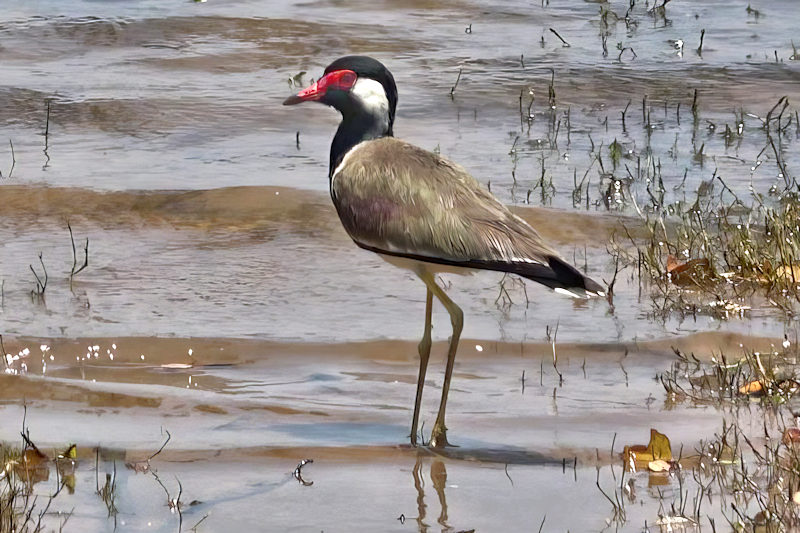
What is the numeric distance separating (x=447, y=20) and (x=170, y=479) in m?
11.0

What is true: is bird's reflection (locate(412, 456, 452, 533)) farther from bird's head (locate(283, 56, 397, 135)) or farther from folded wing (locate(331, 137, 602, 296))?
bird's head (locate(283, 56, 397, 135))

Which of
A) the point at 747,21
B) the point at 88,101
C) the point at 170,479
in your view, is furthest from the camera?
the point at 747,21

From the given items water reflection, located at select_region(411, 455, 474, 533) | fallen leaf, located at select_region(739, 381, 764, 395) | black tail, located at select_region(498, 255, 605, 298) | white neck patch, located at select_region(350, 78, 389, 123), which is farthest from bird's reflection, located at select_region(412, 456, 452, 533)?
white neck patch, located at select_region(350, 78, 389, 123)

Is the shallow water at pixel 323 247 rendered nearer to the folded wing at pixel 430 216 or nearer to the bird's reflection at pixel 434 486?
the bird's reflection at pixel 434 486

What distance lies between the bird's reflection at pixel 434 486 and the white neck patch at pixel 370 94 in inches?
60.2

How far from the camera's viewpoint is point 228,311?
7762 mm

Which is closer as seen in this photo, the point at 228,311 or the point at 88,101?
the point at 228,311

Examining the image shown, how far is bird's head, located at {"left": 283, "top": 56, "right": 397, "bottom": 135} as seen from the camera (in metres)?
6.41

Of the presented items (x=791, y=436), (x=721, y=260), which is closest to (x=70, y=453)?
(x=791, y=436)

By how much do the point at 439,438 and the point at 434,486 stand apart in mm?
513

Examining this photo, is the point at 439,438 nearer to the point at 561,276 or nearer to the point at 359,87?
the point at 561,276

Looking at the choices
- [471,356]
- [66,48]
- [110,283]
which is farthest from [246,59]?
[471,356]

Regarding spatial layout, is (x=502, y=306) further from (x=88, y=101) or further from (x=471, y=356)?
(x=88, y=101)

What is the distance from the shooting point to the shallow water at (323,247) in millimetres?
5594
